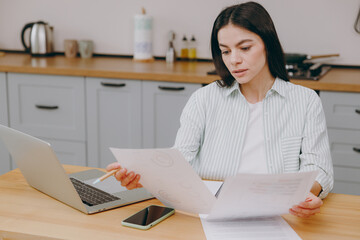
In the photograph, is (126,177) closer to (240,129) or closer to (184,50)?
(240,129)

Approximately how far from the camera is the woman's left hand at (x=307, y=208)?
1.12 metres

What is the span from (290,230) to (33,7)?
2.77 m

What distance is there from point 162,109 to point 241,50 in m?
1.21

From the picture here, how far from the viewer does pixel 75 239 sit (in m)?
1.04

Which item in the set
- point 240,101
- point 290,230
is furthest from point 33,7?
point 290,230

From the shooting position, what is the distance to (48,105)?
9.18 ft

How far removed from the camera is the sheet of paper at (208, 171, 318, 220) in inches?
39.4

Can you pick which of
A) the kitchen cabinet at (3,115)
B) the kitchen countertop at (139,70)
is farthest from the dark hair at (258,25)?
the kitchen cabinet at (3,115)

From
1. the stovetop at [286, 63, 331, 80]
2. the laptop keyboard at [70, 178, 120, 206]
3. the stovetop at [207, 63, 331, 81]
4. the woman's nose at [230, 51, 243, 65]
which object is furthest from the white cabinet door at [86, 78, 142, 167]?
the laptop keyboard at [70, 178, 120, 206]

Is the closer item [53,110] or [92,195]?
[92,195]

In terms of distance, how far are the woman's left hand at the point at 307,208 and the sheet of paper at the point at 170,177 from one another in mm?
201

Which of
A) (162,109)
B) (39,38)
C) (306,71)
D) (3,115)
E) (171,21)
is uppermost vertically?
(171,21)

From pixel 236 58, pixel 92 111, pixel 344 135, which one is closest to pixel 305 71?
pixel 344 135

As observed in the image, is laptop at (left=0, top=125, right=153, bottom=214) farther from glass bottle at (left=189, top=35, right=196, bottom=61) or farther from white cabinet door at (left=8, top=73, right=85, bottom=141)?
glass bottle at (left=189, top=35, right=196, bottom=61)
